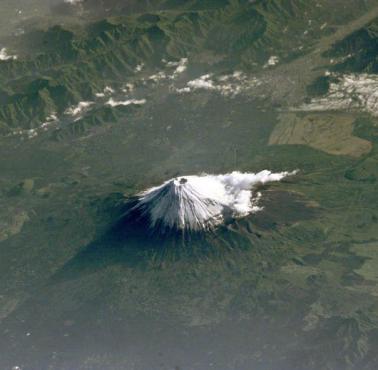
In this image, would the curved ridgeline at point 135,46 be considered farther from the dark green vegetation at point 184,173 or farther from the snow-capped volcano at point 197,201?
the snow-capped volcano at point 197,201

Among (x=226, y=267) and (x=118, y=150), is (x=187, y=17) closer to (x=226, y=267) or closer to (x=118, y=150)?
(x=118, y=150)

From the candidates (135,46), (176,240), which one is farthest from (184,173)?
(135,46)

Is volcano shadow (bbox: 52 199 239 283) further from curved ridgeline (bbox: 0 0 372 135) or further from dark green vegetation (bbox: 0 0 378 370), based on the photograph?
curved ridgeline (bbox: 0 0 372 135)

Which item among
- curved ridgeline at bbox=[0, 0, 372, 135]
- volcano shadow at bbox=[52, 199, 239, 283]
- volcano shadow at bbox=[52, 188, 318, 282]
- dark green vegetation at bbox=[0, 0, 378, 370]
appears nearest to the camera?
dark green vegetation at bbox=[0, 0, 378, 370]

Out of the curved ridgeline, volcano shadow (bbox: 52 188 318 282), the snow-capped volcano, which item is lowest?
volcano shadow (bbox: 52 188 318 282)

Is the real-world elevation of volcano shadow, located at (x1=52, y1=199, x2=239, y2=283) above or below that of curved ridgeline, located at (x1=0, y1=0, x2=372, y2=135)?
below

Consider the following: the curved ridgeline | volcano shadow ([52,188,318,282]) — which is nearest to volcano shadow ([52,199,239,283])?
volcano shadow ([52,188,318,282])

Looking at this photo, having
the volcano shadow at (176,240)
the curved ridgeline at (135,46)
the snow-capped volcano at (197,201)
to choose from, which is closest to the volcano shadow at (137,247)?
the volcano shadow at (176,240)

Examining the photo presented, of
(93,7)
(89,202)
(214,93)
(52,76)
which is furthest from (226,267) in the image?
(93,7)
